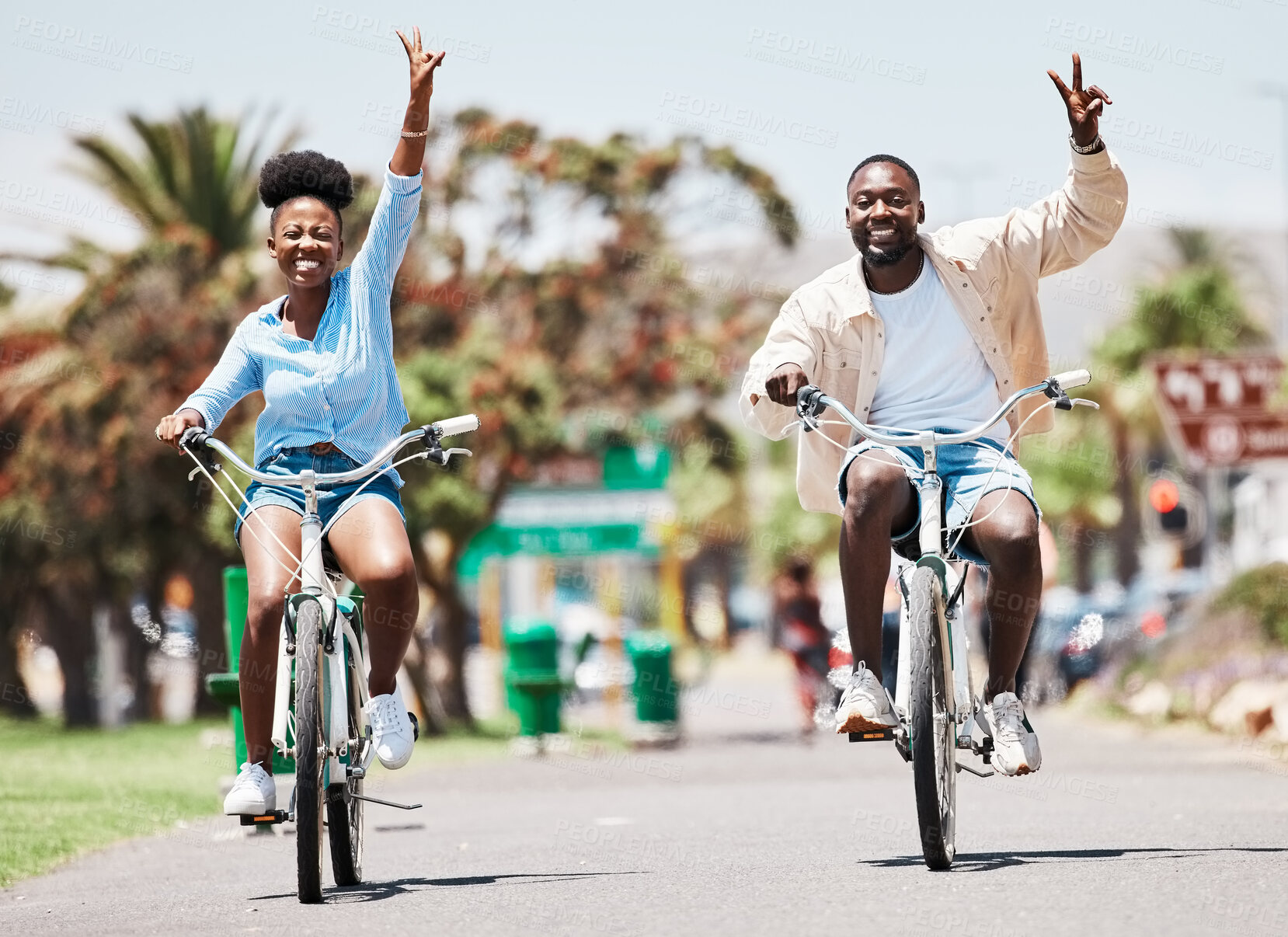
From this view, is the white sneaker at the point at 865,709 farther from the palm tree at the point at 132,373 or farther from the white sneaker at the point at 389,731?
the palm tree at the point at 132,373

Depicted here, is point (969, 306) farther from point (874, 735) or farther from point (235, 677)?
point (235, 677)

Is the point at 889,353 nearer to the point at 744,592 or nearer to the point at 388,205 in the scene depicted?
the point at 388,205

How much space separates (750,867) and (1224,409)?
10078 mm

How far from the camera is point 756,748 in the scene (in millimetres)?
17594

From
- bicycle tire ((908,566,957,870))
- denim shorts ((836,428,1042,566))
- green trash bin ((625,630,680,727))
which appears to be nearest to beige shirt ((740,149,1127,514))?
denim shorts ((836,428,1042,566))

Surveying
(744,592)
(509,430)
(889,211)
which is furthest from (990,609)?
(744,592)

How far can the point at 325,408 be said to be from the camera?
600 centimetres

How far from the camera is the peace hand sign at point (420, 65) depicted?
5.96 m

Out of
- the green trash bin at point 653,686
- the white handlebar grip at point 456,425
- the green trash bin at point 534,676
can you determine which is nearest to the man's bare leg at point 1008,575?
the white handlebar grip at point 456,425

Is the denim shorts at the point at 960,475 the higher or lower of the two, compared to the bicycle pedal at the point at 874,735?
higher

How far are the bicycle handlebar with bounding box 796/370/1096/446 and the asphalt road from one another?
123 centimetres

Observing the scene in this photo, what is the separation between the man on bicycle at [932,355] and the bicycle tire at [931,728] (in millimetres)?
289

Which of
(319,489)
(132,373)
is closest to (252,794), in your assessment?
(319,489)

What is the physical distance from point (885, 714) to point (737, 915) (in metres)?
1.02
